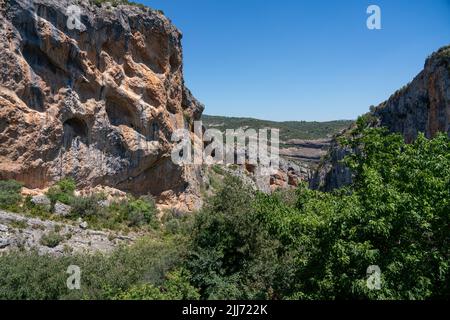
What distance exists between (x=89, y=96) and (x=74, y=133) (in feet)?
8.20

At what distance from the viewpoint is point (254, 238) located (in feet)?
42.7

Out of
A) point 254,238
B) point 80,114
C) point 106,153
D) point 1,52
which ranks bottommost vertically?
point 254,238

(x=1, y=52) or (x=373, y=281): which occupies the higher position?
(x=1, y=52)

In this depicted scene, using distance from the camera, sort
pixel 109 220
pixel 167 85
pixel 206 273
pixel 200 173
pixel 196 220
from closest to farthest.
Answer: pixel 206 273
pixel 196 220
pixel 109 220
pixel 167 85
pixel 200 173

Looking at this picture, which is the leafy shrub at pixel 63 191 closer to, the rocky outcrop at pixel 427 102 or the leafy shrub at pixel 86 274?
the leafy shrub at pixel 86 274

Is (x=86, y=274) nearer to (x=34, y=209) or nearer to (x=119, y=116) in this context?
(x=34, y=209)

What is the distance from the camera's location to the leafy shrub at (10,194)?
17922 mm

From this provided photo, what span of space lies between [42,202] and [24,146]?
3.26m

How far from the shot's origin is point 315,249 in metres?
8.64

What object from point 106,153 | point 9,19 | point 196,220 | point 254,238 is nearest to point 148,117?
point 106,153

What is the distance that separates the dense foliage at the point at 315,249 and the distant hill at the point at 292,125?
287ft

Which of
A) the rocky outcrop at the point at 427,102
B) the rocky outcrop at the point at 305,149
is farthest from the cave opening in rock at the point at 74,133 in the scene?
the rocky outcrop at the point at 305,149

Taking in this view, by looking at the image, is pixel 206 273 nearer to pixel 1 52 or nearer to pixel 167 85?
pixel 1 52

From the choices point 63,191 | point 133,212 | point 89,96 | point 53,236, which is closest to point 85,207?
point 63,191
